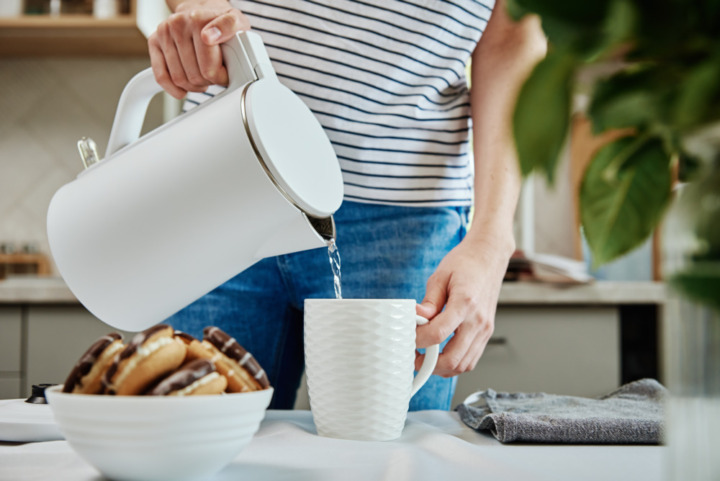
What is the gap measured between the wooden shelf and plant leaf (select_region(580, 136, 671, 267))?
5.71 feet

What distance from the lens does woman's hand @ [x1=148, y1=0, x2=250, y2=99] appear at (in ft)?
1.97

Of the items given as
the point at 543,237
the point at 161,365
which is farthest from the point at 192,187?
the point at 543,237

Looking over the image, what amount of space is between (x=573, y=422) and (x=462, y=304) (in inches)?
6.2

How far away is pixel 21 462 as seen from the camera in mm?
446

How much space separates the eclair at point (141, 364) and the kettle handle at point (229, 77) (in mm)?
291

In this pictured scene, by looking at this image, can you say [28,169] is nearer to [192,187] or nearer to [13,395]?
[13,395]

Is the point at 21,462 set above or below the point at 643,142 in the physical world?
below

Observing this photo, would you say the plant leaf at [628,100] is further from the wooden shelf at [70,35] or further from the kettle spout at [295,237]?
the wooden shelf at [70,35]

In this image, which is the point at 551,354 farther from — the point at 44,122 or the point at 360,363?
the point at 44,122

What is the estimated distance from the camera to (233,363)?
1.39ft

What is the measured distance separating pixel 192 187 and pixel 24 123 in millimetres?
1832

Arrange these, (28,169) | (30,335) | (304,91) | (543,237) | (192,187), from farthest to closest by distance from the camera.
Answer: (543,237) < (28,169) < (30,335) < (304,91) < (192,187)

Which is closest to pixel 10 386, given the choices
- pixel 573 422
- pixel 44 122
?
pixel 44 122

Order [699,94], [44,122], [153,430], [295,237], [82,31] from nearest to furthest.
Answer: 1. [699,94]
2. [153,430]
3. [295,237]
4. [82,31]
5. [44,122]
